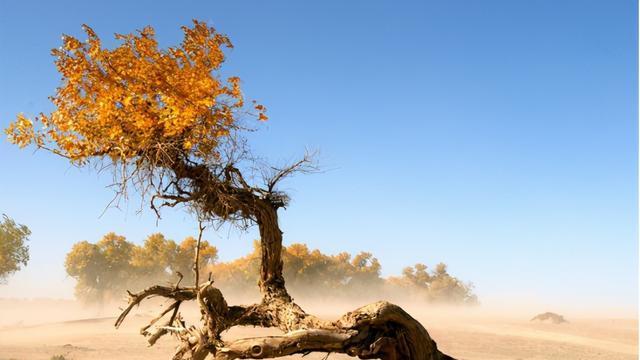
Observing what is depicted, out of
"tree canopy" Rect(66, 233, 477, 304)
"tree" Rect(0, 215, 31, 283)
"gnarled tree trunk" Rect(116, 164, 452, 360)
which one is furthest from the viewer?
"tree canopy" Rect(66, 233, 477, 304)

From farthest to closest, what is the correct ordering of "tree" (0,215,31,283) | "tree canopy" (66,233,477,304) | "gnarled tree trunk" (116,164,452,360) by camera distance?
"tree canopy" (66,233,477,304) → "tree" (0,215,31,283) → "gnarled tree trunk" (116,164,452,360)

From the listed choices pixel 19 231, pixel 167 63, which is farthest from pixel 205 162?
pixel 19 231

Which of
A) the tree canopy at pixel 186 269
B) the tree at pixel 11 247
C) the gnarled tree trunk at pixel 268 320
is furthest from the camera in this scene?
the tree canopy at pixel 186 269

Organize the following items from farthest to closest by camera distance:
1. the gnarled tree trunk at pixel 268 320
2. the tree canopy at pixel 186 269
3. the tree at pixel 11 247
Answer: the tree canopy at pixel 186 269 → the tree at pixel 11 247 → the gnarled tree trunk at pixel 268 320

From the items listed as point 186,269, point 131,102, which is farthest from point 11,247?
point 131,102

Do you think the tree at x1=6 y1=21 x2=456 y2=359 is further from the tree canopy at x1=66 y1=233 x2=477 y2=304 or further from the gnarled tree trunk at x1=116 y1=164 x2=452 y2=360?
the tree canopy at x1=66 y1=233 x2=477 y2=304

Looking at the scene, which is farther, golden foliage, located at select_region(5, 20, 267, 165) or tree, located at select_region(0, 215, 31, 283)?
tree, located at select_region(0, 215, 31, 283)

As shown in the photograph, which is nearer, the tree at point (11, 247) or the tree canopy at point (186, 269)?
the tree at point (11, 247)

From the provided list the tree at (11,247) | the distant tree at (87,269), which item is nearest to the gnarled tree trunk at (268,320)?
the tree at (11,247)

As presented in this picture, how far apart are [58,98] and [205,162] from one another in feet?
7.47

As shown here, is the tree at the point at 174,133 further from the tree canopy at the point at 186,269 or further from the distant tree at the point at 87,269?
the distant tree at the point at 87,269

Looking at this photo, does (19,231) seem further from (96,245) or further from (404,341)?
(404,341)

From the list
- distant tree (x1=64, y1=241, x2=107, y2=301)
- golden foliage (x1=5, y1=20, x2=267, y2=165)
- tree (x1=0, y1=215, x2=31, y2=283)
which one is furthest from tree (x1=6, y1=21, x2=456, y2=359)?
distant tree (x1=64, y1=241, x2=107, y2=301)

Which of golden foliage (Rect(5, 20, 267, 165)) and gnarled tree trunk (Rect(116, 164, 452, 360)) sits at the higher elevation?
golden foliage (Rect(5, 20, 267, 165))
